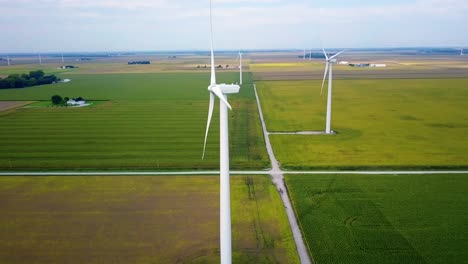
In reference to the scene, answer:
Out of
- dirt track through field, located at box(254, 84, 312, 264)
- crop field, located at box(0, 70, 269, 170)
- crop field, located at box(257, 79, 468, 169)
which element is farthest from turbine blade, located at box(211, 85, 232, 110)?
crop field, located at box(257, 79, 468, 169)

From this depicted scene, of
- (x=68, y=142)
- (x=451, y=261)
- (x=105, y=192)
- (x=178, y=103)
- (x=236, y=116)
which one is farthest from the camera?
(x=178, y=103)

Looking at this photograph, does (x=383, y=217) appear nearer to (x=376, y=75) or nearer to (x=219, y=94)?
(x=219, y=94)

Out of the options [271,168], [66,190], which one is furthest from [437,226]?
[66,190]

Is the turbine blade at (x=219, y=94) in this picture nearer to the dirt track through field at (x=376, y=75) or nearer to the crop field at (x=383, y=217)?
the crop field at (x=383, y=217)

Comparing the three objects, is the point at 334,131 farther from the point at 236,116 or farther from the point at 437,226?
the point at 437,226

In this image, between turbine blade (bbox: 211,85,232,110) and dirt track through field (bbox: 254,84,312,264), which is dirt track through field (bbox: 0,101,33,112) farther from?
turbine blade (bbox: 211,85,232,110)

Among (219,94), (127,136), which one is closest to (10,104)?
(127,136)

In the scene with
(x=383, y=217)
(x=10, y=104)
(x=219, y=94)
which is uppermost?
(x=219, y=94)

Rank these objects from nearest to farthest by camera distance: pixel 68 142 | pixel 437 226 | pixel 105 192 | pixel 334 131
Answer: pixel 437 226 → pixel 105 192 → pixel 68 142 → pixel 334 131
